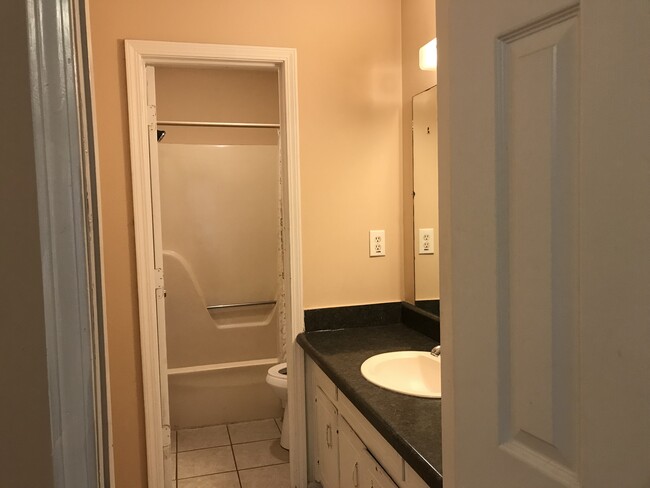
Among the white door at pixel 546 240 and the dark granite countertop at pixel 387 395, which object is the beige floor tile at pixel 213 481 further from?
the white door at pixel 546 240

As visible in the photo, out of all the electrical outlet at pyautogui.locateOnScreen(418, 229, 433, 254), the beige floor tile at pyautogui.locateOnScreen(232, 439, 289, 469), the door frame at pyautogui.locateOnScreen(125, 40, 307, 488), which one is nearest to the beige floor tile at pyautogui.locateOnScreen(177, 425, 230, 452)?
the beige floor tile at pyautogui.locateOnScreen(232, 439, 289, 469)

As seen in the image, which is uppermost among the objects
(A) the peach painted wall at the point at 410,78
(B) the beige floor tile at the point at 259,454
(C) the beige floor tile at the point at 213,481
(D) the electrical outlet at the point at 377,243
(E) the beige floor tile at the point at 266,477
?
(A) the peach painted wall at the point at 410,78

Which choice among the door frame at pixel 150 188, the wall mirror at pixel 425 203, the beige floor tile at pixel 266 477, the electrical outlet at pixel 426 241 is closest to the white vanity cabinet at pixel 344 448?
the door frame at pixel 150 188

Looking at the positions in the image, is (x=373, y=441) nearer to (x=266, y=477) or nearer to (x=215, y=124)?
(x=266, y=477)

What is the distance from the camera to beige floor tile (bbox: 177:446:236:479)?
3.04 m

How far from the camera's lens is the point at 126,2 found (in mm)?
2283

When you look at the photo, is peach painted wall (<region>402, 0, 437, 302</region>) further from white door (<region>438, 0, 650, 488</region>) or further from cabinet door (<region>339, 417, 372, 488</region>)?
white door (<region>438, 0, 650, 488</region>)

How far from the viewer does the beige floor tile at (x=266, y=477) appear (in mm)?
2874

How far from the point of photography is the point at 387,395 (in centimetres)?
171

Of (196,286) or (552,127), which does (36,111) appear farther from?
(196,286)

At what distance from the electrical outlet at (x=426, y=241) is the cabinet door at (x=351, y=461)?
0.87 metres

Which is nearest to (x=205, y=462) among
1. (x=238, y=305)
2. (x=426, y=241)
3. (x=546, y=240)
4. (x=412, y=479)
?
(x=238, y=305)

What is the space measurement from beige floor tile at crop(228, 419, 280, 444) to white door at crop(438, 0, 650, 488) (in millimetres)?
2782

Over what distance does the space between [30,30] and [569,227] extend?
1.93 feet
